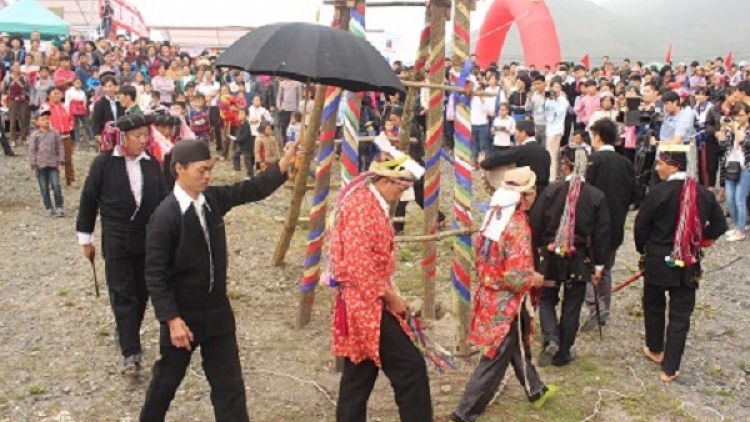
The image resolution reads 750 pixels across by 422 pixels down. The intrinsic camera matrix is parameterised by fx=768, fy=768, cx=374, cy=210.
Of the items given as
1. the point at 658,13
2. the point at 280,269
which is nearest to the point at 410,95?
the point at 280,269

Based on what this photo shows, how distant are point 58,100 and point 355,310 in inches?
475

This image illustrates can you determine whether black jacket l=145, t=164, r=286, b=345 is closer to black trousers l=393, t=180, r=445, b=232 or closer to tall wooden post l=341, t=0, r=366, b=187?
tall wooden post l=341, t=0, r=366, b=187

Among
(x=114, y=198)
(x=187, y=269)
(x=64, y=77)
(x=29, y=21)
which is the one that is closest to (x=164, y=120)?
(x=114, y=198)

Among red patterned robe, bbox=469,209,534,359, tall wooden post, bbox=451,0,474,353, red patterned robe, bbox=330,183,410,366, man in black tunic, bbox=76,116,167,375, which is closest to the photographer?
red patterned robe, bbox=330,183,410,366

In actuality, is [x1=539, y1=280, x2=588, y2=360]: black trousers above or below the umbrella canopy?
below

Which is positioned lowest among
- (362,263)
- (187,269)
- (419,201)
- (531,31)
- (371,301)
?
(419,201)

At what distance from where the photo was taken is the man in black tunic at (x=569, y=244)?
652cm

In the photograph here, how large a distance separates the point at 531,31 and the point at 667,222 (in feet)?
52.8

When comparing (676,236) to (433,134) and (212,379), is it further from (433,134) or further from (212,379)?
(212,379)

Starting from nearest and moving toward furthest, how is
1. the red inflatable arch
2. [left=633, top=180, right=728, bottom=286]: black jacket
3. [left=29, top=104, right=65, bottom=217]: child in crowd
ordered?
[left=633, top=180, right=728, bottom=286]: black jacket < [left=29, top=104, right=65, bottom=217]: child in crowd < the red inflatable arch

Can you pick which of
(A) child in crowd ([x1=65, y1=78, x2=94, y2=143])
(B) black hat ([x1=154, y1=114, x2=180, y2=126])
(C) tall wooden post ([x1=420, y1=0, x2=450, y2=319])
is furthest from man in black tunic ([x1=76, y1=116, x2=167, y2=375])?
(A) child in crowd ([x1=65, y1=78, x2=94, y2=143])

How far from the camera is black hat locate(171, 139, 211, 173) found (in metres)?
4.64

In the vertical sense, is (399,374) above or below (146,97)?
below

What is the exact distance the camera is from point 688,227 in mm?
6289
